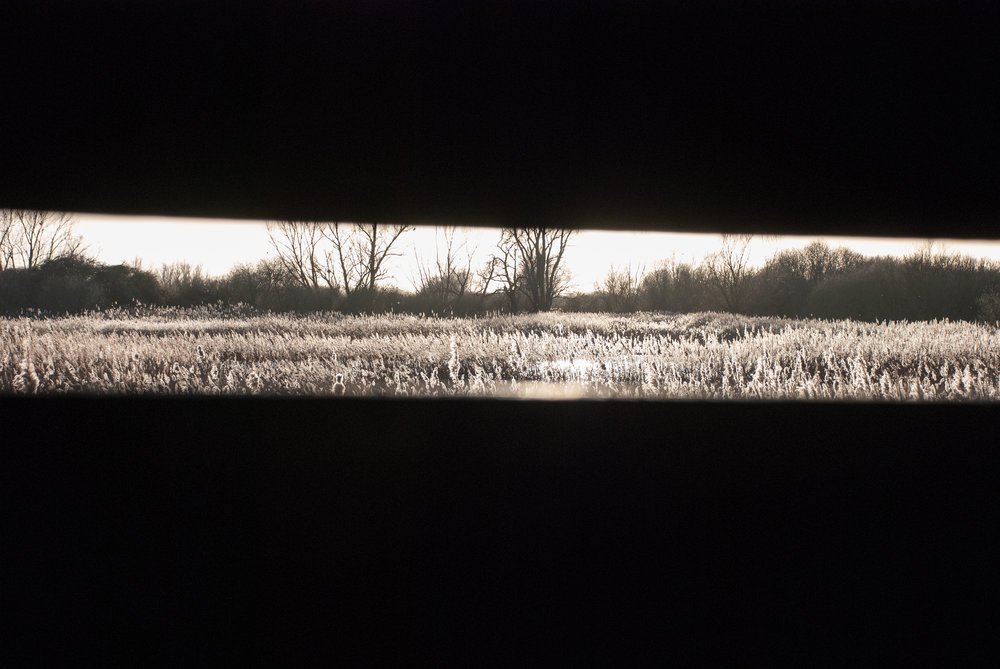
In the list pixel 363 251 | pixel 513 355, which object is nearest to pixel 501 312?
pixel 513 355

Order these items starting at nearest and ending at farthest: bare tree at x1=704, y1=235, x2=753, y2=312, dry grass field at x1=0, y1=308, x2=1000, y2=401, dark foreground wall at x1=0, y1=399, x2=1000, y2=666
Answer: dark foreground wall at x1=0, y1=399, x2=1000, y2=666 → dry grass field at x1=0, y1=308, x2=1000, y2=401 → bare tree at x1=704, y1=235, x2=753, y2=312

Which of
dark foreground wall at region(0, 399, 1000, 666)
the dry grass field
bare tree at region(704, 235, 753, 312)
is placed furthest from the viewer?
bare tree at region(704, 235, 753, 312)

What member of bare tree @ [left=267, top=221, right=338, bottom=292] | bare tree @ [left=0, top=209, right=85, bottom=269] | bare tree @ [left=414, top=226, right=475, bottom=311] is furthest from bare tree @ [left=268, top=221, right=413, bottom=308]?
bare tree @ [left=0, top=209, right=85, bottom=269]

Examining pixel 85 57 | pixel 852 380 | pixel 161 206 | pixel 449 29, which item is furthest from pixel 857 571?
pixel 85 57

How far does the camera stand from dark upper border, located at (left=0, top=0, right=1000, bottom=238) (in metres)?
1.57

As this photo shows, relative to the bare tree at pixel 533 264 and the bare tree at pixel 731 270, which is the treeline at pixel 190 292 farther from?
the bare tree at pixel 731 270

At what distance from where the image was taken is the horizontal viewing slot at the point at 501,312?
65.3 inches

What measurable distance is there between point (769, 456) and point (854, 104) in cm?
118

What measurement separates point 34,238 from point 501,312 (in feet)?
4.91

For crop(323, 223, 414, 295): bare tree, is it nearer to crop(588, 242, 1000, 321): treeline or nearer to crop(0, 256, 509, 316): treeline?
crop(0, 256, 509, 316): treeline

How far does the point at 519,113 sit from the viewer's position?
1.64 metres

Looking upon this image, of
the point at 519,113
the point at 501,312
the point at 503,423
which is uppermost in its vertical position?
the point at 519,113

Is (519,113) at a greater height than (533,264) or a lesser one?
greater

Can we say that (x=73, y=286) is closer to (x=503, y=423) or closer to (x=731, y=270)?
(x=503, y=423)
